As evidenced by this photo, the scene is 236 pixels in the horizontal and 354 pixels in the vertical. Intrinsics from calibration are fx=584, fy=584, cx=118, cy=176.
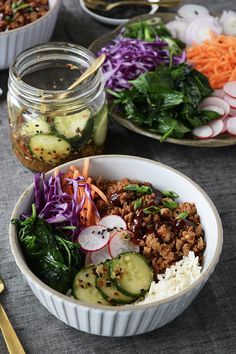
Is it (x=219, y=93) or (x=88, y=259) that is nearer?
(x=88, y=259)

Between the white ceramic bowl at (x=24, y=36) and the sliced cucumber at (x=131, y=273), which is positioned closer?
the sliced cucumber at (x=131, y=273)

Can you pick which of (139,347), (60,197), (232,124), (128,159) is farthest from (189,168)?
(139,347)

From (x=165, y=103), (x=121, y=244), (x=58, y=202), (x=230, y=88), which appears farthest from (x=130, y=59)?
(x=121, y=244)

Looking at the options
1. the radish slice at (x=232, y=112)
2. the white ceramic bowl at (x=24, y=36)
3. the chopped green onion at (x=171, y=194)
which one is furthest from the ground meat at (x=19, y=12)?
the chopped green onion at (x=171, y=194)

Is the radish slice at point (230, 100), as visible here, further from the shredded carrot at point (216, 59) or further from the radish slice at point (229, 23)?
the radish slice at point (229, 23)

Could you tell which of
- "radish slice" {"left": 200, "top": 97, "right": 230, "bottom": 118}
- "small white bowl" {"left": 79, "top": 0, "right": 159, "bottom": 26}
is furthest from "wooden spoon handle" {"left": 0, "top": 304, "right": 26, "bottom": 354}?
"small white bowl" {"left": 79, "top": 0, "right": 159, "bottom": 26}

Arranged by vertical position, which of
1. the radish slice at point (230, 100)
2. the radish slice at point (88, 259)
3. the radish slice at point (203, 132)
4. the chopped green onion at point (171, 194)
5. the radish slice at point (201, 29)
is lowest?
the radish slice at point (88, 259)

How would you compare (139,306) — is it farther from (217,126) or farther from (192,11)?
(192,11)
